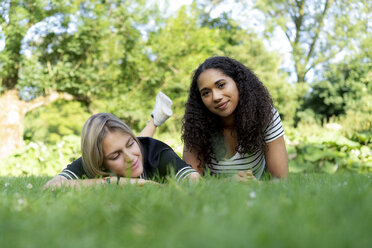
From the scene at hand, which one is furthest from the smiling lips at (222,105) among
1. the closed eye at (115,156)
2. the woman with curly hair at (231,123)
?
the closed eye at (115,156)

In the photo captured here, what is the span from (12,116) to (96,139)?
24.5 feet

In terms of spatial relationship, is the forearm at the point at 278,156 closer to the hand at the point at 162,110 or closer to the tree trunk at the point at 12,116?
the hand at the point at 162,110

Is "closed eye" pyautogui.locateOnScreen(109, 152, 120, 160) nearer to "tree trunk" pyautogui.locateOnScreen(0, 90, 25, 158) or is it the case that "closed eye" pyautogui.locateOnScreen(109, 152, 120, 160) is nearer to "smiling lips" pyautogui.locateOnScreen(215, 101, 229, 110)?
"smiling lips" pyautogui.locateOnScreen(215, 101, 229, 110)

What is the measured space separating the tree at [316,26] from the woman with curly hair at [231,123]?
1614 centimetres

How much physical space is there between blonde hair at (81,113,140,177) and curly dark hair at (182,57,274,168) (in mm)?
955

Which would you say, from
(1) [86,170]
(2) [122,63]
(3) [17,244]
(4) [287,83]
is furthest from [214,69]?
(4) [287,83]

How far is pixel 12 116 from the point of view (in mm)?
8812

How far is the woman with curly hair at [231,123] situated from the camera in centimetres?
313

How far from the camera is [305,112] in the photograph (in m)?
17.5

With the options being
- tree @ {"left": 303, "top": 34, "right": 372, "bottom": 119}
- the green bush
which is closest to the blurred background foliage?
the green bush

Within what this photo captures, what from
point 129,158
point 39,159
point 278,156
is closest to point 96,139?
point 129,158

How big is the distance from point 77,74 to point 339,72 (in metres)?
14.5

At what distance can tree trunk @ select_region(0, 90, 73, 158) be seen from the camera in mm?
8641

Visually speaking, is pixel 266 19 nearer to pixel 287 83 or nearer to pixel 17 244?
pixel 287 83
